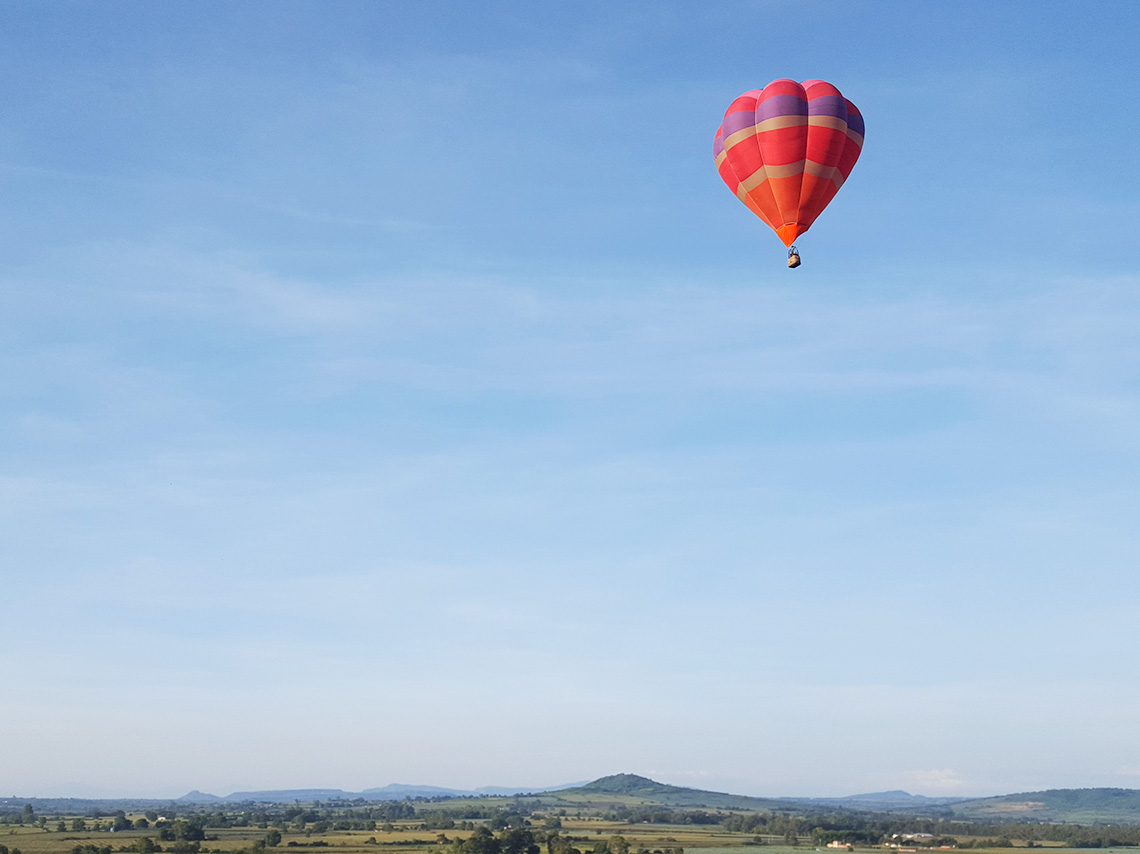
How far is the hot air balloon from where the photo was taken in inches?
2194

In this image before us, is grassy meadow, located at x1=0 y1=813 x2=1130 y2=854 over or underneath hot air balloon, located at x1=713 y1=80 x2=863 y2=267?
underneath

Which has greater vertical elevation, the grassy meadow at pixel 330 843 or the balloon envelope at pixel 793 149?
the balloon envelope at pixel 793 149

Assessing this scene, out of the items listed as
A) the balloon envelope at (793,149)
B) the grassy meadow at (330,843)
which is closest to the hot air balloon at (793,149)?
the balloon envelope at (793,149)

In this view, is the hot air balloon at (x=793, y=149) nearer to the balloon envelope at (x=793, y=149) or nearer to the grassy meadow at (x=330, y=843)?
the balloon envelope at (x=793, y=149)

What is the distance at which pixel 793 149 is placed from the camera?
5562 cm

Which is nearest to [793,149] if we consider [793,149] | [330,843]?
[793,149]

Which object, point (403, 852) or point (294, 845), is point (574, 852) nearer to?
point (403, 852)

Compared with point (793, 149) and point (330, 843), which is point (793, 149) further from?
point (330, 843)

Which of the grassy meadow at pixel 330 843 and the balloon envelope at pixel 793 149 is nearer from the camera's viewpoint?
the balloon envelope at pixel 793 149

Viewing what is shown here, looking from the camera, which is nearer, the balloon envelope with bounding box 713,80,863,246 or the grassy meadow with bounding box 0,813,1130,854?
the balloon envelope with bounding box 713,80,863,246

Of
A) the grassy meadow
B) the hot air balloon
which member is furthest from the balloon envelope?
the grassy meadow

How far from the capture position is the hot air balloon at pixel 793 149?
55719 mm

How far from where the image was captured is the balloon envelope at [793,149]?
55750mm

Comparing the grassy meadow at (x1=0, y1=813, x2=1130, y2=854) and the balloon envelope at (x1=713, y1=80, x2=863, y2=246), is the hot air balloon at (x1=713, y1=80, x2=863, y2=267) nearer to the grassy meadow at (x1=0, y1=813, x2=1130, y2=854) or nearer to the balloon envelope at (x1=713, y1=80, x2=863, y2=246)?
the balloon envelope at (x1=713, y1=80, x2=863, y2=246)
